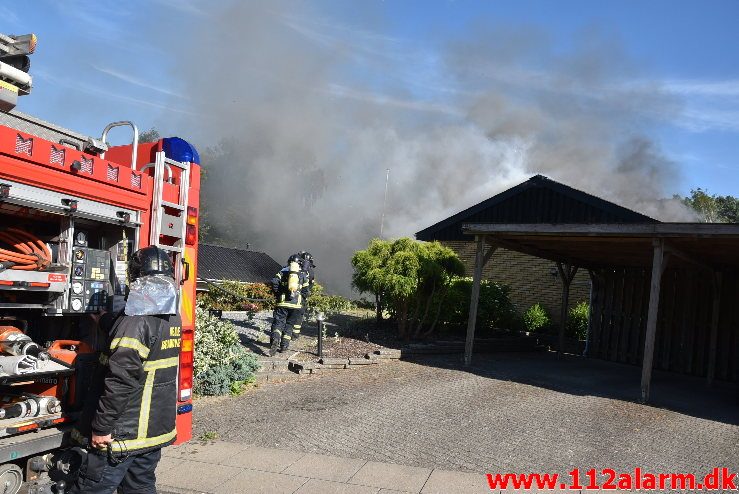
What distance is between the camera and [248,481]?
4863 millimetres

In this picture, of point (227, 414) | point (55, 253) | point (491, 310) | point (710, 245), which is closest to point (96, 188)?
point (55, 253)

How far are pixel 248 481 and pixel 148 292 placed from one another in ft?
7.22

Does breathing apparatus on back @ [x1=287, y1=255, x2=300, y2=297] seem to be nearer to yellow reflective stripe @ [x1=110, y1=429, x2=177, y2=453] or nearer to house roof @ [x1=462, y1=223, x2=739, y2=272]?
house roof @ [x1=462, y1=223, x2=739, y2=272]

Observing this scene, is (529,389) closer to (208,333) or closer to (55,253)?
(208,333)

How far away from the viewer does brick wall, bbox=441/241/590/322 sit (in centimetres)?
1642

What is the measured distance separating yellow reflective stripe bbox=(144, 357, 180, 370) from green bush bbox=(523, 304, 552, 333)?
13.0 m

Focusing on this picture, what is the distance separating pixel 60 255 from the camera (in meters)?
3.83

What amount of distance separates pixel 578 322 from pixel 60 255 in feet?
43.8

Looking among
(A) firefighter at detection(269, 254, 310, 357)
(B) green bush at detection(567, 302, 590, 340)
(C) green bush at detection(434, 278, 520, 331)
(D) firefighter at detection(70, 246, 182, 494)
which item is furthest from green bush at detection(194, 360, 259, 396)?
(B) green bush at detection(567, 302, 590, 340)

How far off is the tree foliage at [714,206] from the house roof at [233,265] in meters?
34.5

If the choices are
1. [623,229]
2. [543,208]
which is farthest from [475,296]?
[543,208]

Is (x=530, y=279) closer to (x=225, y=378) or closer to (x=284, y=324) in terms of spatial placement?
(x=284, y=324)

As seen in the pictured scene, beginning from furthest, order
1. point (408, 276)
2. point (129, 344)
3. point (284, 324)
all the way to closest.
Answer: point (408, 276) < point (284, 324) < point (129, 344)

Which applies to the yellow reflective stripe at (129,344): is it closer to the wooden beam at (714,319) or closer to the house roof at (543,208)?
the wooden beam at (714,319)
